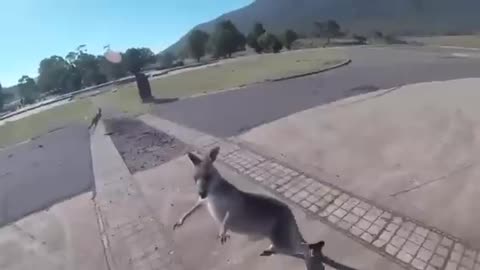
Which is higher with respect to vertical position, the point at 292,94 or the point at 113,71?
the point at 113,71

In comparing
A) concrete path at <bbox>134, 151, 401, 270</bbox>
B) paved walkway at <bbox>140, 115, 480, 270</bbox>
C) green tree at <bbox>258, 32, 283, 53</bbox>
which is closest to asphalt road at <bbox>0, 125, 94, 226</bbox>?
concrete path at <bbox>134, 151, 401, 270</bbox>

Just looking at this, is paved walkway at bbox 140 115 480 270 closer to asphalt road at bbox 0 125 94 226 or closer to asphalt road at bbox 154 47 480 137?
asphalt road at bbox 154 47 480 137

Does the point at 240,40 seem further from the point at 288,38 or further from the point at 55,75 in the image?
the point at 55,75

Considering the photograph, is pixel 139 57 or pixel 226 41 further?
pixel 139 57

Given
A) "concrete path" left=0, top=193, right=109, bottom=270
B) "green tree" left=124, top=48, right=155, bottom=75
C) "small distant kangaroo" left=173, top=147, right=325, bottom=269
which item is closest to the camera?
"small distant kangaroo" left=173, top=147, right=325, bottom=269

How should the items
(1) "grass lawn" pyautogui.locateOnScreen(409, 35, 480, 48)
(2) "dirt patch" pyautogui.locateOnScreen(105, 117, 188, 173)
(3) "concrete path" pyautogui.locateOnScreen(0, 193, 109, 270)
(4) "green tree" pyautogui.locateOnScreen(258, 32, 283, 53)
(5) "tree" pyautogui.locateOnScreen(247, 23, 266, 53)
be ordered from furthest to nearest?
(5) "tree" pyautogui.locateOnScreen(247, 23, 266, 53), (4) "green tree" pyautogui.locateOnScreen(258, 32, 283, 53), (1) "grass lawn" pyautogui.locateOnScreen(409, 35, 480, 48), (2) "dirt patch" pyautogui.locateOnScreen(105, 117, 188, 173), (3) "concrete path" pyautogui.locateOnScreen(0, 193, 109, 270)

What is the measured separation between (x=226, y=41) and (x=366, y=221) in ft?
215

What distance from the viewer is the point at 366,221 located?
711cm

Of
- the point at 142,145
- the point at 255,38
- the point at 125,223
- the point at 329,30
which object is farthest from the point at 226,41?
the point at 125,223

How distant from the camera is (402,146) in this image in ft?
34.1

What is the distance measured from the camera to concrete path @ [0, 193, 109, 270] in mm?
7625

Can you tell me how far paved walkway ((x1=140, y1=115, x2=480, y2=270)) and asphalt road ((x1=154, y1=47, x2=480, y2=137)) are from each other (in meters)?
4.71

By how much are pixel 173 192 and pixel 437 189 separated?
611cm

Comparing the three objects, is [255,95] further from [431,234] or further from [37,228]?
[431,234]
